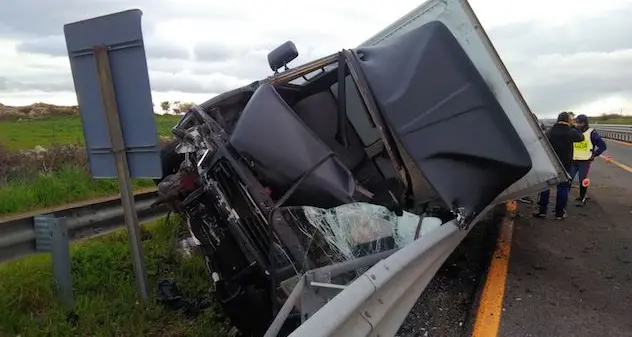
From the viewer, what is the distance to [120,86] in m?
3.82

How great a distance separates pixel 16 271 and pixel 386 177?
2.84 metres

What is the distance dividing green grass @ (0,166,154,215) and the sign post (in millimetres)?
3373

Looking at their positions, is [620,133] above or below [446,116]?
above

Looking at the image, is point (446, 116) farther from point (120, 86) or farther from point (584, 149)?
point (584, 149)

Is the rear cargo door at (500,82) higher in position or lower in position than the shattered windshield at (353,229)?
higher

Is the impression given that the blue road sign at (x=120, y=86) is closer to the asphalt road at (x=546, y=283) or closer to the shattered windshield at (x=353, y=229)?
the shattered windshield at (x=353, y=229)

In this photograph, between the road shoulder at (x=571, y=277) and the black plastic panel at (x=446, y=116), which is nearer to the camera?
the black plastic panel at (x=446, y=116)

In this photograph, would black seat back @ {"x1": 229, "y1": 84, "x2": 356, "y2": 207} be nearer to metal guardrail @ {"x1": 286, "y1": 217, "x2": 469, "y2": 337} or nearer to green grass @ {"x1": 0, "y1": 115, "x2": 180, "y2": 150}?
metal guardrail @ {"x1": 286, "y1": 217, "x2": 469, "y2": 337}

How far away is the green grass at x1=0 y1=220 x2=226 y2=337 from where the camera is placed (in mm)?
3541

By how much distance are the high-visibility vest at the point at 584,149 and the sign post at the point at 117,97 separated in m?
7.75

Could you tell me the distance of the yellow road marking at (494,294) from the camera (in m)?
3.89

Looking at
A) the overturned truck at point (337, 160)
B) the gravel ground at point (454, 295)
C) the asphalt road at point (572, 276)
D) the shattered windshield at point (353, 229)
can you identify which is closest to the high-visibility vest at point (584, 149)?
the asphalt road at point (572, 276)

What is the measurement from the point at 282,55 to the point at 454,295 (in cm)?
239

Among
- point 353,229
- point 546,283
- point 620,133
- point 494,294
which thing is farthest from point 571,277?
point 620,133
